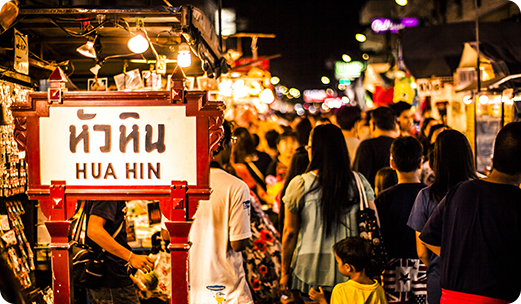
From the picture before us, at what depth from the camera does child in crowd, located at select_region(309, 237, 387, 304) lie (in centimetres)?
369

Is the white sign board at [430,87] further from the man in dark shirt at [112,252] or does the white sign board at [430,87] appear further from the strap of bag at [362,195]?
the man in dark shirt at [112,252]

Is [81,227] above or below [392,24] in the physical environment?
below

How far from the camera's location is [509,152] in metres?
2.94

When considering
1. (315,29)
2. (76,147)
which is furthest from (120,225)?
(315,29)

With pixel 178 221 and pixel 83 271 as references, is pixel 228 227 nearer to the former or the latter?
pixel 178 221

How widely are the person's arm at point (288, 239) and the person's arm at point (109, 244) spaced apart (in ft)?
4.08

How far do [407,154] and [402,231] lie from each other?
2.48ft

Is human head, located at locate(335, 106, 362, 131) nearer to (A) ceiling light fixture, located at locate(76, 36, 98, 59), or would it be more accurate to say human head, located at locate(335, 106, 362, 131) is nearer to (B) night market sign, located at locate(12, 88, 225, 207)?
(A) ceiling light fixture, located at locate(76, 36, 98, 59)

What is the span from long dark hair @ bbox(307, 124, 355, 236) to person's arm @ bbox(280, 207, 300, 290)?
0.91 ft

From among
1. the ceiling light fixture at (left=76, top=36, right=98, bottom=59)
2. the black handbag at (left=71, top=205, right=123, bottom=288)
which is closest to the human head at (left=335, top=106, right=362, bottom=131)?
the ceiling light fixture at (left=76, top=36, right=98, bottom=59)

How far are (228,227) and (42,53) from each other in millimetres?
3866

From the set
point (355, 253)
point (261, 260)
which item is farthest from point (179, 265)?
point (261, 260)

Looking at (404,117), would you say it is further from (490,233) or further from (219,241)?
(219,241)

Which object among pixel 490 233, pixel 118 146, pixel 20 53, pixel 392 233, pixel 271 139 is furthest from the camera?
pixel 271 139
